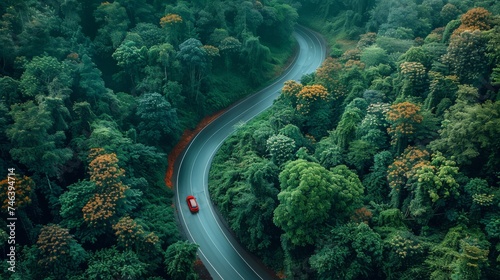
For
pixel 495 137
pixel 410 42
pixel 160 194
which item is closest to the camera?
pixel 495 137

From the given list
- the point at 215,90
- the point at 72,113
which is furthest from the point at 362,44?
the point at 72,113

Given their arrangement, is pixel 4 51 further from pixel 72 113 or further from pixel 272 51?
pixel 272 51

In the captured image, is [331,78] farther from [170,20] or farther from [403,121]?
[170,20]

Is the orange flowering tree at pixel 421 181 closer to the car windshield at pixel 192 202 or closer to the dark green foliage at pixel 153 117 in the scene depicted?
the car windshield at pixel 192 202

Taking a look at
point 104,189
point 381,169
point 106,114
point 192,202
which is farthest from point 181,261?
point 381,169

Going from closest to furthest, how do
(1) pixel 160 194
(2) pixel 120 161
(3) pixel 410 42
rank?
(2) pixel 120 161
(1) pixel 160 194
(3) pixel 410 42

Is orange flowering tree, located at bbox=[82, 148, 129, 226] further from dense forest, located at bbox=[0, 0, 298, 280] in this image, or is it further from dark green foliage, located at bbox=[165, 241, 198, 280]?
dark green foliage, located at bbox=[165, 241, 198, 280]

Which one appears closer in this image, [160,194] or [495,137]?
[495,137]
